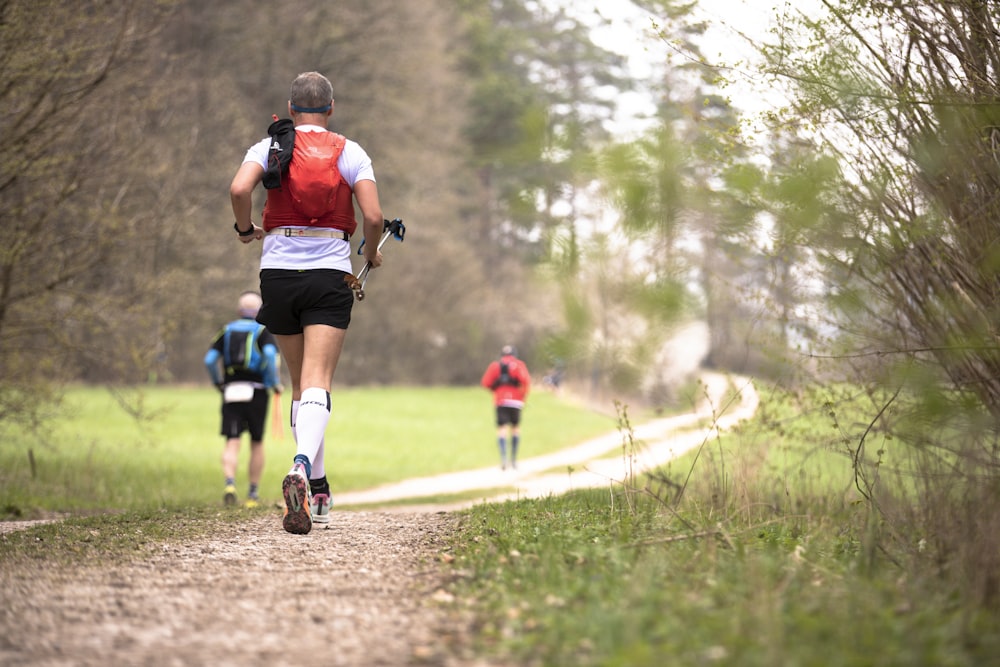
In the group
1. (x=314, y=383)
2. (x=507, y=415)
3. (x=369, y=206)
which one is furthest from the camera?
(x=507, y=415)

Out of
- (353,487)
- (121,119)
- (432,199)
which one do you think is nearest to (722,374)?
(121,119)

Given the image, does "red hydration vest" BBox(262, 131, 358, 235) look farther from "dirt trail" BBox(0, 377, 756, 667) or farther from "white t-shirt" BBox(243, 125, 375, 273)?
"dirt trail" BBox(0, 377, 756, 667)

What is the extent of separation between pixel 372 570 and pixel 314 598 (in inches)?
24.3

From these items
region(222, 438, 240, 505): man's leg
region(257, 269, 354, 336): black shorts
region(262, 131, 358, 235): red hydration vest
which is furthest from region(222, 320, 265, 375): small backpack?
region(262, 131, 358, 235): red hydration vest

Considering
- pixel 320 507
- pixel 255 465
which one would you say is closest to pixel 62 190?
pixel 255 465

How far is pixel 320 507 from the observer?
254 inches

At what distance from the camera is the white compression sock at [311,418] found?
5.83 meters

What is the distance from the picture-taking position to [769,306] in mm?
7609

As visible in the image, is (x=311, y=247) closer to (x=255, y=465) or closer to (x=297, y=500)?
(x=297, y=500)

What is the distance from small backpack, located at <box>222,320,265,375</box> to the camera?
34.0 feet

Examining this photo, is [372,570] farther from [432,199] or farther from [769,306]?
[432,199]

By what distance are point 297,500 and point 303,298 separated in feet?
3.63

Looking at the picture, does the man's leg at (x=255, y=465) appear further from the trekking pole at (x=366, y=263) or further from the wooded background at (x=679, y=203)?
the trekking pole at (x=366, y=263)

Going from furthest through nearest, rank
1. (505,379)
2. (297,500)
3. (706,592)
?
(505,379)
(297,500)
(706,592)
